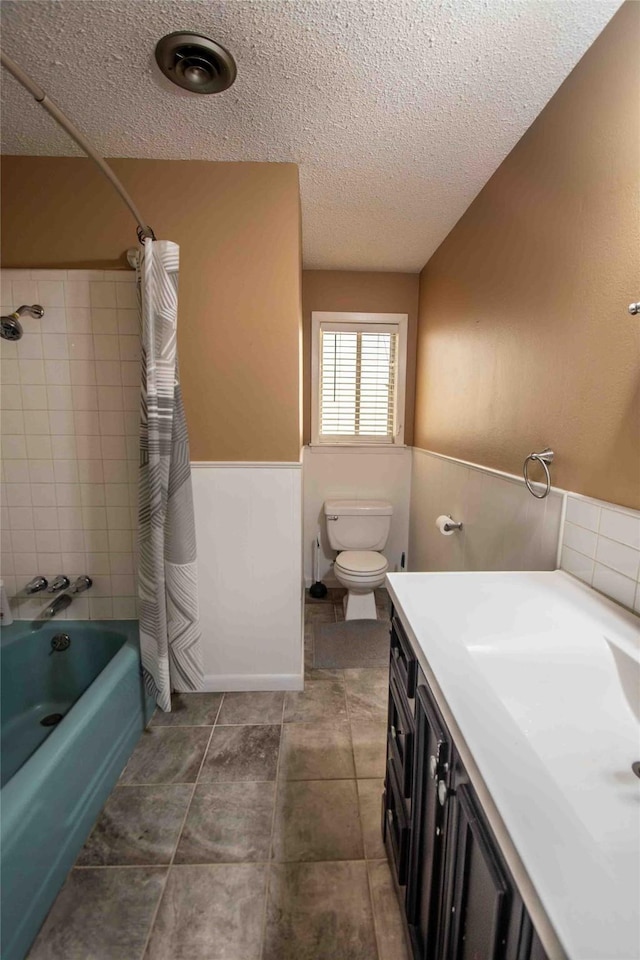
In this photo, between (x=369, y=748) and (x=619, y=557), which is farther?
(x=369, y=748)

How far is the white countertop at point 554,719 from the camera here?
1.21ft

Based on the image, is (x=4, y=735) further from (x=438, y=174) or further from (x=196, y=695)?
(x=438, y=174)

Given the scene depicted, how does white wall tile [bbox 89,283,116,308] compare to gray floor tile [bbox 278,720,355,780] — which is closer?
gray floor tile [bbox 278,720,355,780]

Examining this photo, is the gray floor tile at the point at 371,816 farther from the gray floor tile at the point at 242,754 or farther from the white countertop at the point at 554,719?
the white countertop at the point at 554,719

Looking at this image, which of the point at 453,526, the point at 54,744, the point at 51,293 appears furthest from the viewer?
the point at 453,526

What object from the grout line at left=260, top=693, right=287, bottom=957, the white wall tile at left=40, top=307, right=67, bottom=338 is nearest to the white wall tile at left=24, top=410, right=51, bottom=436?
the white wall tile at left=40, top=307, right=67, bottom=338

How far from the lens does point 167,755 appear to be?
151cm

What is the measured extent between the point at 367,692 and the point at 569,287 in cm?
186

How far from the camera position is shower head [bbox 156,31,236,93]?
1.05 metres

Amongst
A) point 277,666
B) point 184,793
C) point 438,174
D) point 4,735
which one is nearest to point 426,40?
point 438,174

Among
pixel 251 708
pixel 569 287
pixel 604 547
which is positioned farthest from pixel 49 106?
pixel 251 708

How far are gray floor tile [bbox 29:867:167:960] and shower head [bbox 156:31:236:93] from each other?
2.39 metres

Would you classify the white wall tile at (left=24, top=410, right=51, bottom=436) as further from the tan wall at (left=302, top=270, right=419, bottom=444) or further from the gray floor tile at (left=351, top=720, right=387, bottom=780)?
the gray floor tile at (left=351, top=720, right=387, bottom=780)

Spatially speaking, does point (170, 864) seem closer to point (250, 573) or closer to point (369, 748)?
point (369, 748)
